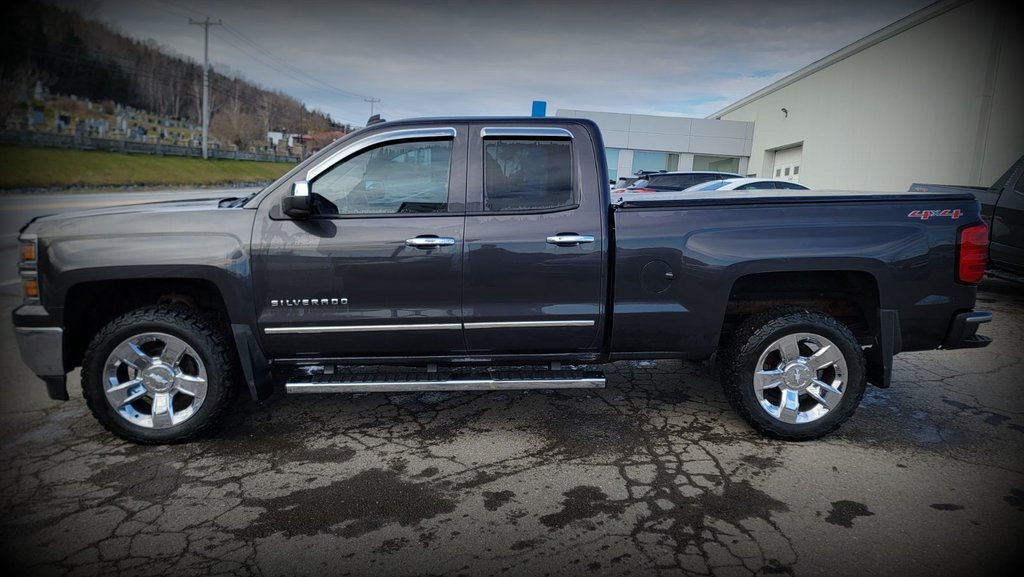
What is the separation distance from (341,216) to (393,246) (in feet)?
1.23

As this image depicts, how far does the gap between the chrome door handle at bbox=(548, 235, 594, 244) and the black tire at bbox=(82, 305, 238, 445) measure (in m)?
2.16

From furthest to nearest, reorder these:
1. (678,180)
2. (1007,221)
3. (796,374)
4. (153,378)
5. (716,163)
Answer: (716,163) < (678,180) < (1007,221) < (796,374) < (153,378)

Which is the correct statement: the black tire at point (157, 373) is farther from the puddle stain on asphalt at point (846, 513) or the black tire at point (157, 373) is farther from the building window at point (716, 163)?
the building window at point (716, 163)

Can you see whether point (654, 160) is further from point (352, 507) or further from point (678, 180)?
point (352, 507)

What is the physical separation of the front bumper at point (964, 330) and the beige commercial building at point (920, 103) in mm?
14761

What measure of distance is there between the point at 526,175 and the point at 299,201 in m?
1.38

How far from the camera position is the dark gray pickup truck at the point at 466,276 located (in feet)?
11.1

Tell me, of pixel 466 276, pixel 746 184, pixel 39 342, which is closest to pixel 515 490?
pixel 466 276

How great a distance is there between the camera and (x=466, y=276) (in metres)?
3.46

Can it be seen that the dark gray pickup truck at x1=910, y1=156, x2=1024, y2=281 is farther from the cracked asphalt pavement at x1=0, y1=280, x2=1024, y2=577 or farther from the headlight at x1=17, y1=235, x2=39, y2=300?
the headlight at x1=17, y1=235, x2=39, y2=300

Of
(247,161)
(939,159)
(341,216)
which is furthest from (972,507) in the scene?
(247,161)

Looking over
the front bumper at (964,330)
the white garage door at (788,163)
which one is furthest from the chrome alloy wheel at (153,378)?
the white garage door at (788,163)

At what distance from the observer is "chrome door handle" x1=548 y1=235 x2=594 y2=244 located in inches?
136

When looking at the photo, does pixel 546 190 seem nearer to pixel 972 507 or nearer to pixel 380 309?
pixel 380 309
